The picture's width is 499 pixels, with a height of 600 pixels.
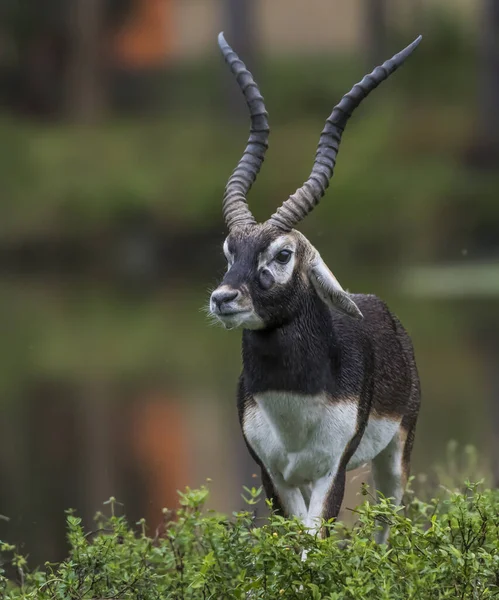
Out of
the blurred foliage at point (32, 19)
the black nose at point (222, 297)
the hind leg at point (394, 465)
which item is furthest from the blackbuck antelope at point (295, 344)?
the blurred foliage at point (32, 19)

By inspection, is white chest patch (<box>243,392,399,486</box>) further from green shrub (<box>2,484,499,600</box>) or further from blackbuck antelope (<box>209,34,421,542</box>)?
green shrub (<box>2,484,499,600</box>)

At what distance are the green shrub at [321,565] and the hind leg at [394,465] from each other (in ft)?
3.04

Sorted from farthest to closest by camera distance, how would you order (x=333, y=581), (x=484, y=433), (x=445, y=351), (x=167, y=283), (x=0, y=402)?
(x=167, y=283), (x=445, y=351), (x=0, y=402), (x=484, y=433), (x=333, y=581)

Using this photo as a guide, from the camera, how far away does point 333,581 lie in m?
5.17

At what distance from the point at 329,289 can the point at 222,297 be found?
62cm

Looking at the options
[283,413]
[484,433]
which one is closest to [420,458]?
[484,433]

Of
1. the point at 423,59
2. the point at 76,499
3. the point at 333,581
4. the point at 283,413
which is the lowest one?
the point at 76,499

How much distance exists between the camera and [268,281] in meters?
5.80

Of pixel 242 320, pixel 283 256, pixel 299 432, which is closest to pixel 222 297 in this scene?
pixel 242 320

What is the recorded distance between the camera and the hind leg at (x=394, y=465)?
6.98m

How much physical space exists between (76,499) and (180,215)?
19.1 metres

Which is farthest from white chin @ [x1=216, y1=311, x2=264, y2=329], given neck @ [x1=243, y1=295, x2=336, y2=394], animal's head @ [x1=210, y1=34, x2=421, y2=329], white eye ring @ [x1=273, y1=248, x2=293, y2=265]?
white eye ring @ [x1=273, y1=248, x2=293, y2=265]

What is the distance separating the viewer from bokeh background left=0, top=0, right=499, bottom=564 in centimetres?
1332

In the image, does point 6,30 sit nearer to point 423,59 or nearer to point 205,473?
point 423,59
